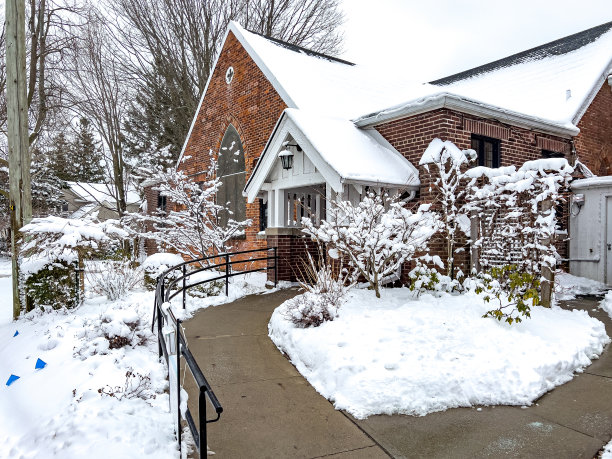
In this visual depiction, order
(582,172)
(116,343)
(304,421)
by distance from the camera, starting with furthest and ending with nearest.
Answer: (582,172), (116,343), (304,421)

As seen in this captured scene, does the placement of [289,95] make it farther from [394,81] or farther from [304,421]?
[304,421]

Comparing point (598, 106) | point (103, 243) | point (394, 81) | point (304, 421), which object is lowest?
point (304, 421)

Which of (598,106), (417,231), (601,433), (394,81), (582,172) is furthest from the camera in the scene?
(394,81)

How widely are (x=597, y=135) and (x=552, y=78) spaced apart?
2435mm

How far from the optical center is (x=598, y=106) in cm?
1265

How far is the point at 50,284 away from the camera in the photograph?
8562 mm

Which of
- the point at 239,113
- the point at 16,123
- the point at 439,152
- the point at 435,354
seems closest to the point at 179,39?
the point at 239,113

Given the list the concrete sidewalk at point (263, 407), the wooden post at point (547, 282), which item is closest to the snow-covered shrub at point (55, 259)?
the concrete sidewalk at point (263, 407)

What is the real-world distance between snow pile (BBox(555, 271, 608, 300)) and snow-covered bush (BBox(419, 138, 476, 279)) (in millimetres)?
2399

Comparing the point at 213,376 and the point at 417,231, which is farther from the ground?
the point at 417,231

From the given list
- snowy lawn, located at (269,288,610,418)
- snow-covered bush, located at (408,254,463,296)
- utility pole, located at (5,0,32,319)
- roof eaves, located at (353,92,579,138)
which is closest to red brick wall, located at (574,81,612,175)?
roof eaves, located at (353,92,579,138)

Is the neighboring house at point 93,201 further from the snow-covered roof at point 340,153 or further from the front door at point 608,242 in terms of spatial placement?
the front door at point 608,242

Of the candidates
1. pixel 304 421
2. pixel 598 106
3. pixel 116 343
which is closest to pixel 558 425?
pixel 304 421

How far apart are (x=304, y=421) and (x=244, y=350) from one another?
2057mm
